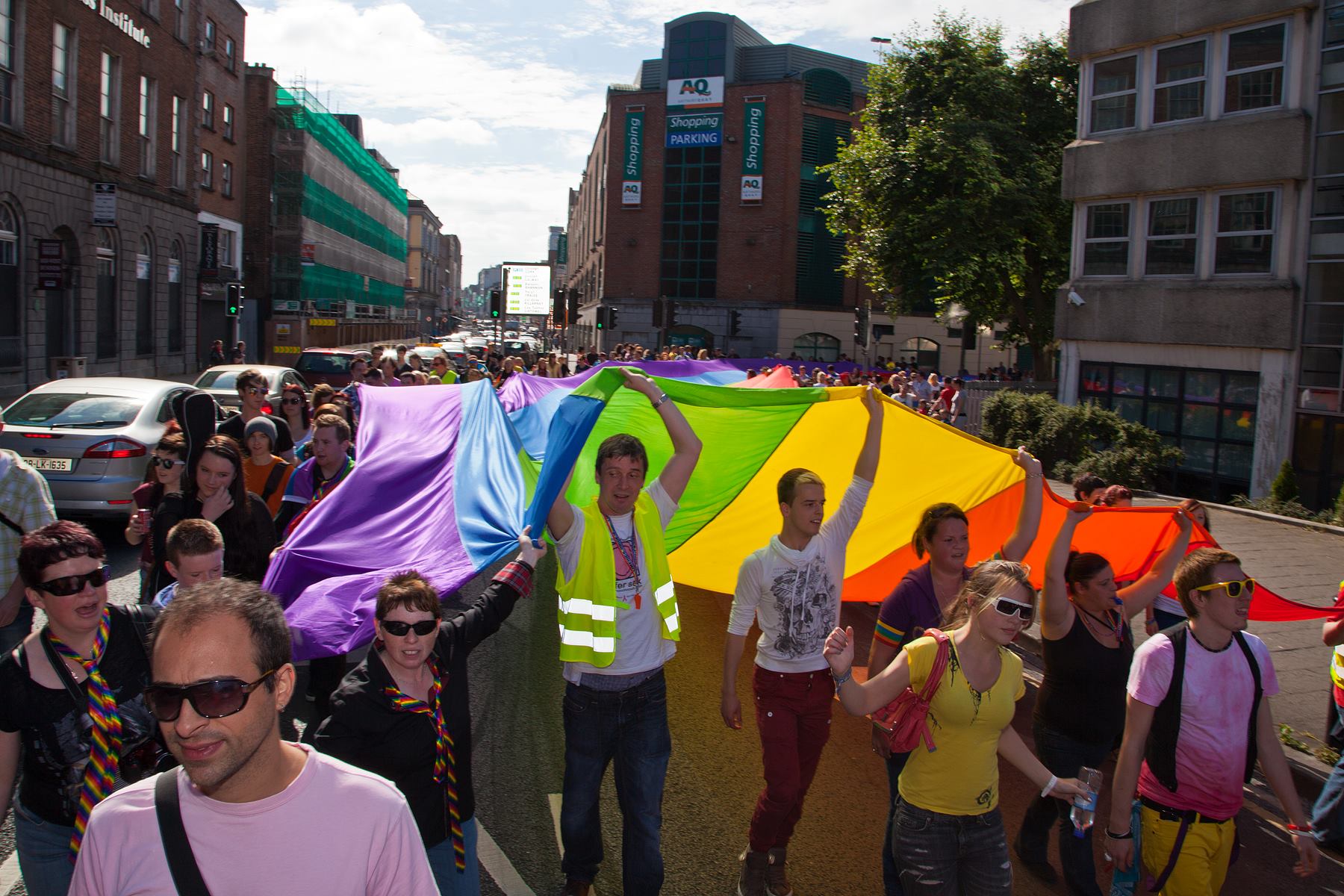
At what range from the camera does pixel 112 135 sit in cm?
3069

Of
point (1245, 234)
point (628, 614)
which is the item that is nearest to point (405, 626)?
point (628, 614)

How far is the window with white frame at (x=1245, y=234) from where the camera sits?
19.7m

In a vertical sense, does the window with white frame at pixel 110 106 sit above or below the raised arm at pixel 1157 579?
above

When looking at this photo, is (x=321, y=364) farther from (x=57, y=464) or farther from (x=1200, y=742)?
(x=1200, y=742)

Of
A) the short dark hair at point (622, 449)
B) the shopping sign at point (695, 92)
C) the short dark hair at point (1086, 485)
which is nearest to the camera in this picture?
the short dark hair at point (622, 449)

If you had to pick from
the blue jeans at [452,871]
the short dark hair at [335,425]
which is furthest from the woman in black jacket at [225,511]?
the blue jeans at [452,871]

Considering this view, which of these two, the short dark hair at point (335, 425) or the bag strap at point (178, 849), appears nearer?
the bag strap at point (178, 849)

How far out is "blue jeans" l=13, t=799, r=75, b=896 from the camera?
329 cm

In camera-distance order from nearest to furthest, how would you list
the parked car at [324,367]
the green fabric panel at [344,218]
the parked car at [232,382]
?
the parked car at [232,382]
the parked car at [324,367]
the green fabric panel at [344,218]

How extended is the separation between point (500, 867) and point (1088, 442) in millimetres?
16092

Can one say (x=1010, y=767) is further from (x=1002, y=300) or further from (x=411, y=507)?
(x=1002, y=300)

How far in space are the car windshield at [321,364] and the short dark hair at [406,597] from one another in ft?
70.8

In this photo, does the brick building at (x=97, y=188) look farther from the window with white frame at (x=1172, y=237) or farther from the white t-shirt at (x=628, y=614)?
the white t-shirt at (x=628, y=614)

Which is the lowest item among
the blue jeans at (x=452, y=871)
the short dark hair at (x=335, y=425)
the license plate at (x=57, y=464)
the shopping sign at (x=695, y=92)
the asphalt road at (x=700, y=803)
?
the asphalt road at (x=700, y=803)
